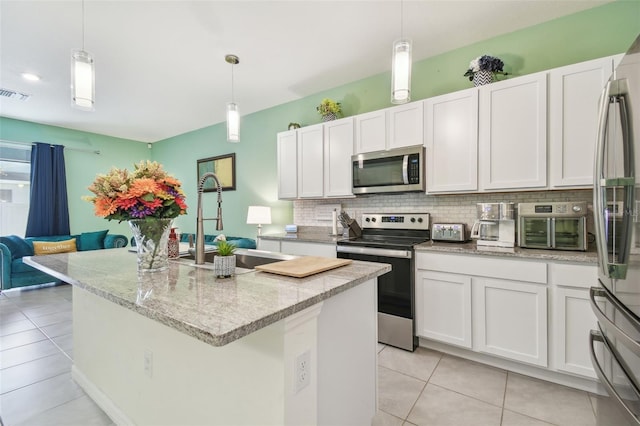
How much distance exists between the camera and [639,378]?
92 cm

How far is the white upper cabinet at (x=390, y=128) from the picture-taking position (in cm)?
272

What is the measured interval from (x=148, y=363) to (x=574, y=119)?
10.1 ft

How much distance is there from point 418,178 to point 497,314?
1.27m

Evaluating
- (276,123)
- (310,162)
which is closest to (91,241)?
(276,123)

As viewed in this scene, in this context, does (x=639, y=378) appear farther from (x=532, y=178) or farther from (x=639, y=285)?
(x=532, y=178)

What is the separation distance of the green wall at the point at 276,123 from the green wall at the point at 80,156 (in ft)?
0.05

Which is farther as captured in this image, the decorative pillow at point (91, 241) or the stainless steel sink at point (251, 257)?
the decorative pillow at point (91, 241)

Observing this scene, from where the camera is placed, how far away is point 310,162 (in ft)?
11.4

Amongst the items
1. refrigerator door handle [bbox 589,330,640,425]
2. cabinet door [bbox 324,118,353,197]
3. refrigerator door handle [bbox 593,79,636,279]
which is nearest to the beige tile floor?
refrigerator door handle [bbox 589,330,640,425]

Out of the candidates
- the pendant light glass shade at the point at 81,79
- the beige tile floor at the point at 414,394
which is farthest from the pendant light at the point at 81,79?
the beige tile floor at the point at 414,394

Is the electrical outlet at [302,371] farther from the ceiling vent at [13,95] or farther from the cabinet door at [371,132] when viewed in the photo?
the ceiling vent at [13,95]

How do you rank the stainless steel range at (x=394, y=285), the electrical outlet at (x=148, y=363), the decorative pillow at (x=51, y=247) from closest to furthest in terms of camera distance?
the electrical outlet at (x=148, y=363) < the stainless steel range at (x=394, y=285) < the decorative pillow at (x=51, y=247)

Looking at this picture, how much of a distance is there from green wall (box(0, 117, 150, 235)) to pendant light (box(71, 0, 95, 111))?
4.66m

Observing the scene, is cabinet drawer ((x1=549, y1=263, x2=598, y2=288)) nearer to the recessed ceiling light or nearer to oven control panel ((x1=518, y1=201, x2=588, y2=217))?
oven control panel ((x1=518, y1=201, x2=588, y2=217))
